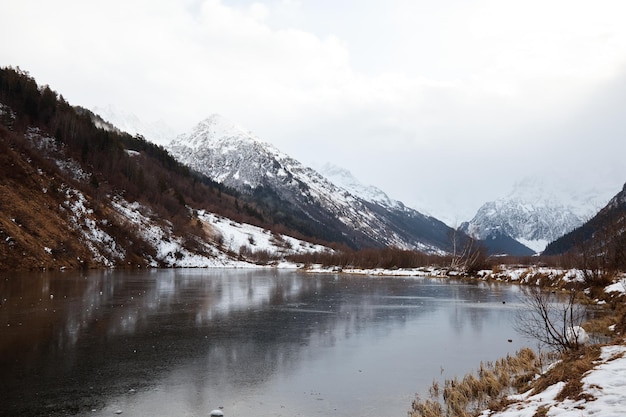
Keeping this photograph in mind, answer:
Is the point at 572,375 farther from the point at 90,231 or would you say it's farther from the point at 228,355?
the point at 90,231

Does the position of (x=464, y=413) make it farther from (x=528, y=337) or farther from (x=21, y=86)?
(x=21, y=86)

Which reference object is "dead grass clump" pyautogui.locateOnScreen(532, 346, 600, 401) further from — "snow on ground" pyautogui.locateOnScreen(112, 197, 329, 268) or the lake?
"snow on ground" pyautogui.locateOnScreen(112, 197, 329, 268)

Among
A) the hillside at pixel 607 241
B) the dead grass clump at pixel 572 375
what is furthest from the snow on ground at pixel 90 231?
the dead grass clump at pixel 572 375

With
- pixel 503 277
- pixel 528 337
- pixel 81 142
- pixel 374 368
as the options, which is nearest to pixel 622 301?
pixel 528 337

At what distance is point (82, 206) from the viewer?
293ft

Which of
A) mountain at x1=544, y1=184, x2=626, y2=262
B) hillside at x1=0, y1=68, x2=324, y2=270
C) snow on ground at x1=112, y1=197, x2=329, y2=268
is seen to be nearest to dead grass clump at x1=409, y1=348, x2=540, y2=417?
mountain at x1=544, y1=184, x2=626, y2=262

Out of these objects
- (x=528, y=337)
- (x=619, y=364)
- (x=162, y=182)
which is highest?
(x=162, y=182)

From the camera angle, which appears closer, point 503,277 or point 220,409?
point 220,409

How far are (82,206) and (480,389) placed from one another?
91093 millimetres

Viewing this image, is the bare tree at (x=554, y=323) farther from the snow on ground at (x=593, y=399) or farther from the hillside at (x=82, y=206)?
the hillside at (x=82, y=206)

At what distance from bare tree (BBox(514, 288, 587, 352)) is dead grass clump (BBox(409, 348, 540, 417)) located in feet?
4.45

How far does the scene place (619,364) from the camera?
36.1 feet

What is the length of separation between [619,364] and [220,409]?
32.6ft

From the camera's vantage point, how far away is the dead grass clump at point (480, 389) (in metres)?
11.7
